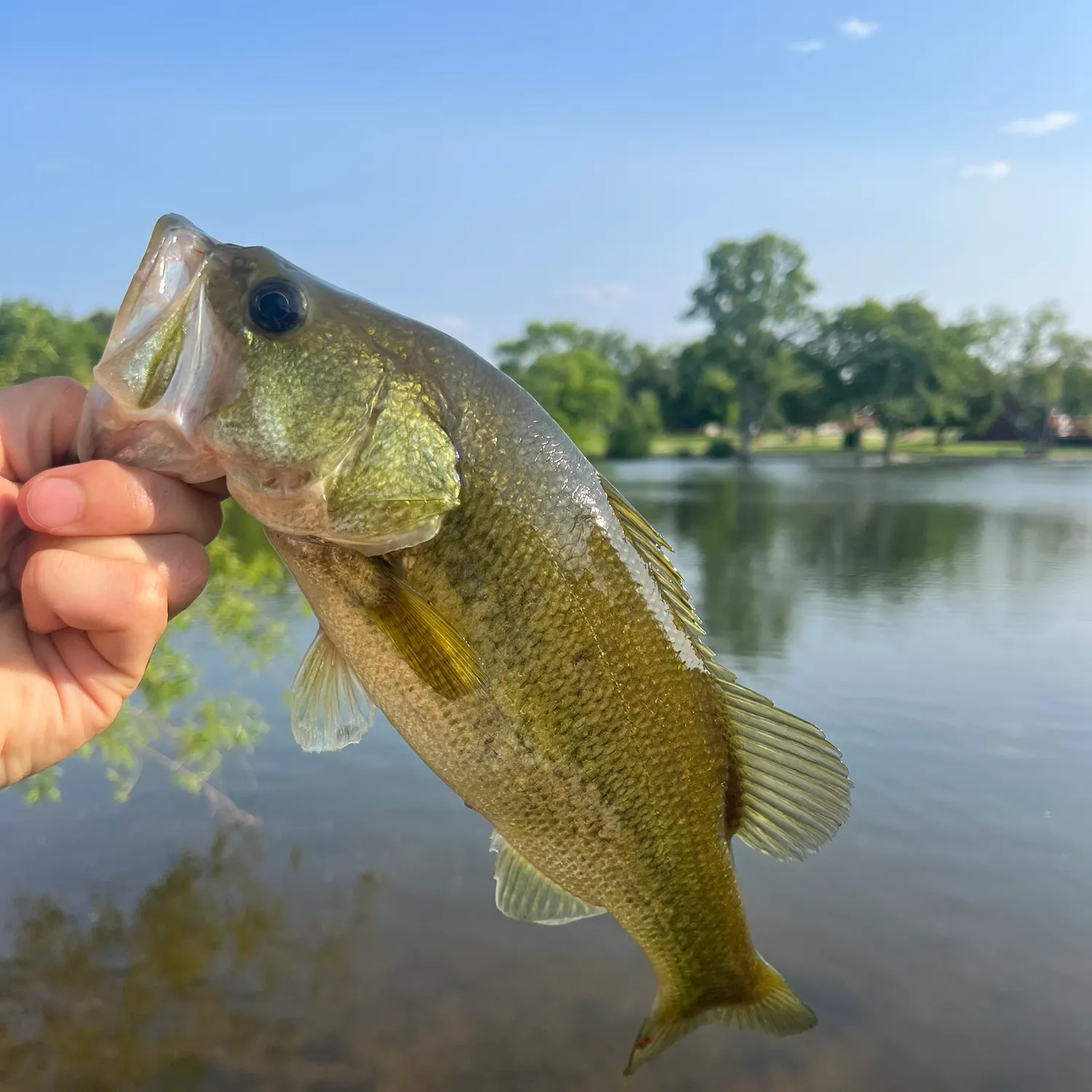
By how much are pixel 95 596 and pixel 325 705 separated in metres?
0.59

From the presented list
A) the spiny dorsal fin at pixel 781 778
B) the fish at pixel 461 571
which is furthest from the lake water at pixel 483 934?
the fish at pixel 461 571

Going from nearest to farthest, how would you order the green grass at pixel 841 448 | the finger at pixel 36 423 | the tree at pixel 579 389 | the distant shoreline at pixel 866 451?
the finger at pixel 36 423 → the distant shoreline at pixel 866 451 → the green grass at pixel 841 448 → the tree at pixel 579 389

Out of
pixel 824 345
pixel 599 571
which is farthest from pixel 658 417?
pixel 599 571

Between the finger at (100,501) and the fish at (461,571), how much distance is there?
0.19ft

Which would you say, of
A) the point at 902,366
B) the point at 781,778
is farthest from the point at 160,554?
the point at 902,366

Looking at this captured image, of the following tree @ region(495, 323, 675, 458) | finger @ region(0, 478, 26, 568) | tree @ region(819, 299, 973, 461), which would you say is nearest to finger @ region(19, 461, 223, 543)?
finger @ region(0, 478, 26, 568)

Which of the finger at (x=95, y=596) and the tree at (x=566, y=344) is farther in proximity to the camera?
the tree at (x=566, y=344)

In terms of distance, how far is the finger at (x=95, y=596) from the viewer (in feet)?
5.45

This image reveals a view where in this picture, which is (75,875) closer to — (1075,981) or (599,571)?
(599,571)

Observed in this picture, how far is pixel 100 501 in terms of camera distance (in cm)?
164

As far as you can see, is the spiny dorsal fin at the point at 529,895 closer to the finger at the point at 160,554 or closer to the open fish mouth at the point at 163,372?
the finger at the point at 160,554

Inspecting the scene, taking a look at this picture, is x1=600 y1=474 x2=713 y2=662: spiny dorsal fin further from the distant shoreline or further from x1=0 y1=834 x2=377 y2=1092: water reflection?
the distant shoreline

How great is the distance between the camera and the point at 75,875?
6.65 metres

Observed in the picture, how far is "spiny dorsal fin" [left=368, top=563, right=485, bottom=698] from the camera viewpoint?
5.86 feet
